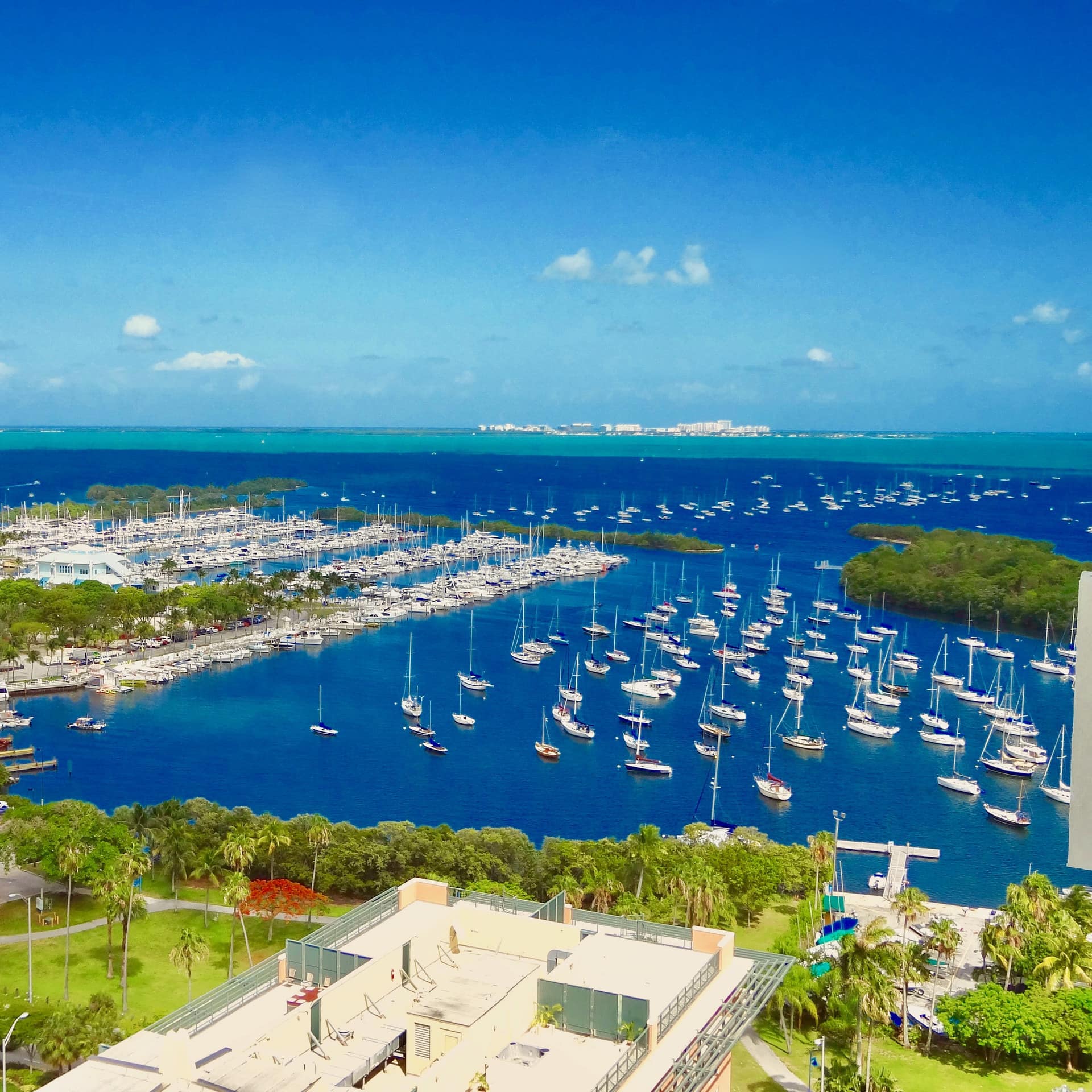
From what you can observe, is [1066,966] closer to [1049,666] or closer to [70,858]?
[70,858]

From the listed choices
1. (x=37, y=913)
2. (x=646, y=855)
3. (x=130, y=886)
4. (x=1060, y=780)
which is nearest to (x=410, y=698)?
(x=37, y=913)

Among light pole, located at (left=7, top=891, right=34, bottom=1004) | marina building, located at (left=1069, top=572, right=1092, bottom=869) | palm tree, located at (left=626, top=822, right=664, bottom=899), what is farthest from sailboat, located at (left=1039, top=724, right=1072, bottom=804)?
marina building, located at (left=1069, top=572, right=1092, bottom=869)

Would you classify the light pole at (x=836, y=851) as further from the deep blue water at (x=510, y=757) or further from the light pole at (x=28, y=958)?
the light pole at (x=28, y=958)

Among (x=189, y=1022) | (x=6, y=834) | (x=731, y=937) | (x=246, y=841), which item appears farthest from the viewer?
(x=6, y=834)

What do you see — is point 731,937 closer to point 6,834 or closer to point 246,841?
point 246,841

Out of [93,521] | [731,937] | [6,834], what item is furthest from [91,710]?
[93,521]

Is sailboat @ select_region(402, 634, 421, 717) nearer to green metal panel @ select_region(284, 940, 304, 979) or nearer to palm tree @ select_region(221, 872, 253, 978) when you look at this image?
palm tree @ select_region(221, 872, 253, 978)

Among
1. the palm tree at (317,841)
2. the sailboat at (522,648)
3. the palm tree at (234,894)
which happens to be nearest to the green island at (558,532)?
the sailboat at (522,648)
